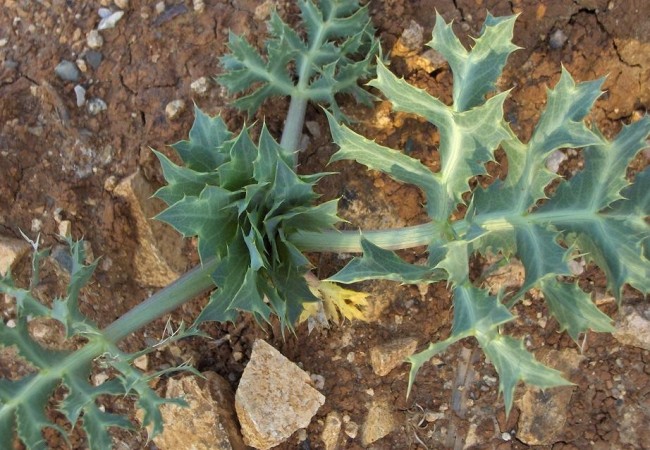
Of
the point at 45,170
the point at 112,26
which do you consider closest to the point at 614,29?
the point at 112,26

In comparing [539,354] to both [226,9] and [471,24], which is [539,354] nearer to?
[471,24]

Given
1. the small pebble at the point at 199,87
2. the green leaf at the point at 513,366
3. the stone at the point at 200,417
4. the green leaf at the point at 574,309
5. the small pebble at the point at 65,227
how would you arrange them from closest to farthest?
1. the green leaf at the point at 513,366
2. the green leaf at the point at 574,309
3. the stone at the point at 200,417
4. the small pebble at the point at 65,227
5. the small pebble at the point at 199,87

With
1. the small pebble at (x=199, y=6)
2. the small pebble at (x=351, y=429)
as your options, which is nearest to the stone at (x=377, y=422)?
the small pebble at (x=351, y=429)

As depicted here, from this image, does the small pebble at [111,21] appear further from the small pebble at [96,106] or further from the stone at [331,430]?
the stone at [331,430]

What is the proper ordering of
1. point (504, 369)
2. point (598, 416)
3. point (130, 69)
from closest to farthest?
point (504, 369)
point (598, 416)
point (130, 69)

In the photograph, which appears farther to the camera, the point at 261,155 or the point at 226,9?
the point at 226,9

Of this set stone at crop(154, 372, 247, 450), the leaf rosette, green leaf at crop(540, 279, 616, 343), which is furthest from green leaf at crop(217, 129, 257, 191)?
green leaf at crop(540, 279, 616, 343)

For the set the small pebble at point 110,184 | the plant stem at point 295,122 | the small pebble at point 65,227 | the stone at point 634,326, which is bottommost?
the stone at point 634,326
